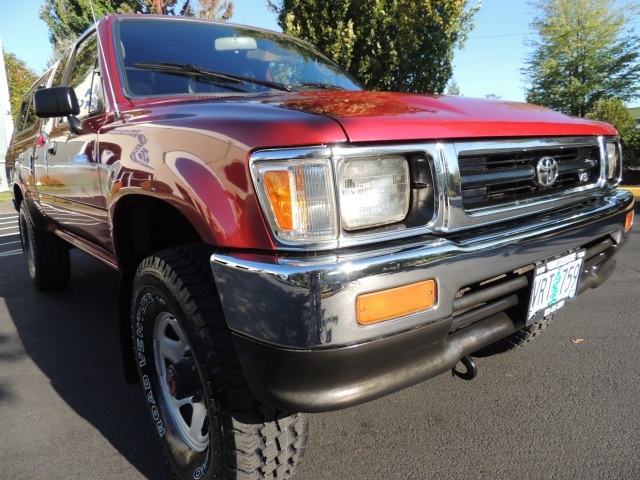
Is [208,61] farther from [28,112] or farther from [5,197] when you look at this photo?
[5,197]

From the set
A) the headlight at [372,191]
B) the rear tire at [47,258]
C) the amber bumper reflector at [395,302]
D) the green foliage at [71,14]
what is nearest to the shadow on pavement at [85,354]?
the rear tire at [47,258]

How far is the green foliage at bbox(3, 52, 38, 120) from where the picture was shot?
29.6 metres

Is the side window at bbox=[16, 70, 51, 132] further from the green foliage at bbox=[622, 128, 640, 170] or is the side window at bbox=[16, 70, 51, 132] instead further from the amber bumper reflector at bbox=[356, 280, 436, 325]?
the green foliage at bbox=[622, 128, 640, 170]

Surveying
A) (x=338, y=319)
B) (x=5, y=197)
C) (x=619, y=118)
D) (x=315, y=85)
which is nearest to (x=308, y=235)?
(x=338, y=319)

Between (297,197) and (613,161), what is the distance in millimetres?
1769

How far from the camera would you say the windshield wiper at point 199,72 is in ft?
7.54

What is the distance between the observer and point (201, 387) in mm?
1642

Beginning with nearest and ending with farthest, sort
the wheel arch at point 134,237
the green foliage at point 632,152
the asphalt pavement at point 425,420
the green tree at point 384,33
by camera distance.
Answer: the asphalt pavement at point 425,420
the wheel arch at point 134,237
the green tree at point 384,33
the green foliage at point 632,152

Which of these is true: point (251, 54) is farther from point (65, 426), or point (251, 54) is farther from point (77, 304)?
point (77, 304)

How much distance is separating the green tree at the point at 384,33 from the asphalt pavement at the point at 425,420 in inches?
298

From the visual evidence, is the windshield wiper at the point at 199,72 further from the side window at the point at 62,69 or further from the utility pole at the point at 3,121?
the utility pole at the point at 3,121

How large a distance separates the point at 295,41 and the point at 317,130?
2.24 meters

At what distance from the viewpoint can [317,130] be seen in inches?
51.2

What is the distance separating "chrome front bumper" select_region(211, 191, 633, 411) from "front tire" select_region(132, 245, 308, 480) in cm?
12
